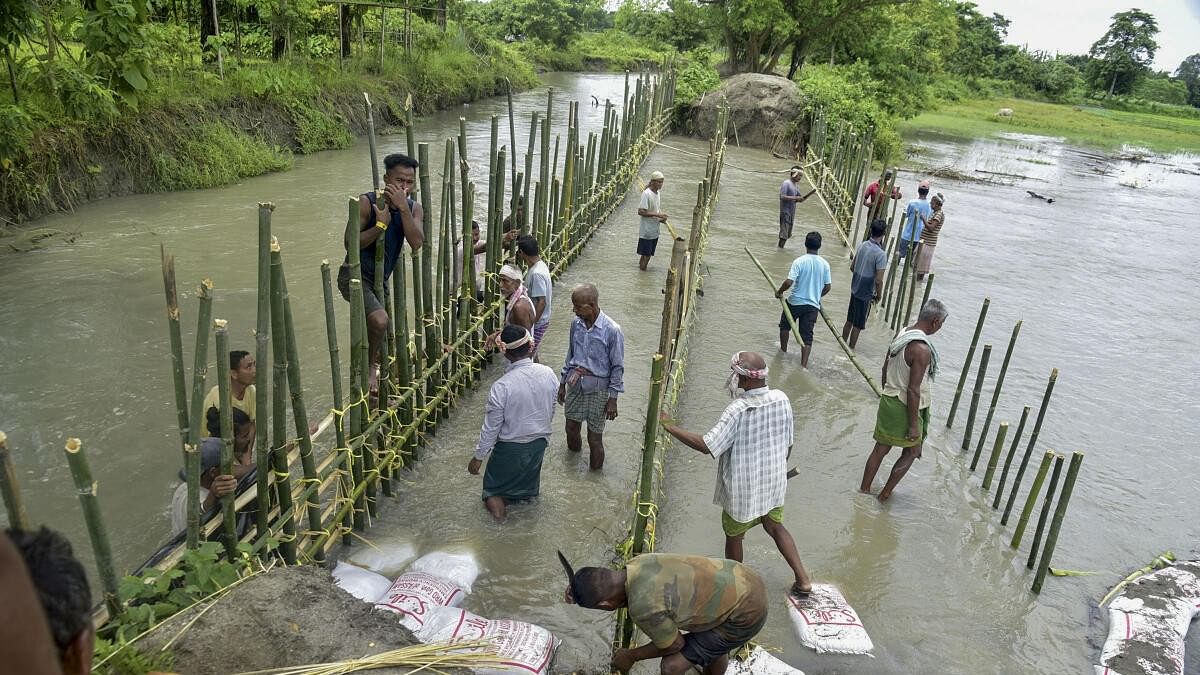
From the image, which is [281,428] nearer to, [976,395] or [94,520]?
[94,520]

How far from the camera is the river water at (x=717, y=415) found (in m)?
4.58

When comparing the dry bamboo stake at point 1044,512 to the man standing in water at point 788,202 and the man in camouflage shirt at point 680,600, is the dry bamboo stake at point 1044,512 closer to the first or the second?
the man in camouflage shirt at point 680,600

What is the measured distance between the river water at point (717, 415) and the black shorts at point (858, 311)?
0.61m

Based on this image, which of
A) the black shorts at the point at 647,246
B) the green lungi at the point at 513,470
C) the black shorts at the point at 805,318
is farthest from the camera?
the black shorts at the point at 647,246

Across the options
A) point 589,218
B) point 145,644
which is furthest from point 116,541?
point 589,218

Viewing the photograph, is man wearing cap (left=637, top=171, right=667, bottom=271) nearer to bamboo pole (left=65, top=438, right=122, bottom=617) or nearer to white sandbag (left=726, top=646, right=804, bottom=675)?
white sandbag (left=726, top=646, right=804, bottom=675)

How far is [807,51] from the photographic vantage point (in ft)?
87.2

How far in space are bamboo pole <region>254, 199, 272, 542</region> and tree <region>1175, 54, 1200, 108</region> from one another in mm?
69610

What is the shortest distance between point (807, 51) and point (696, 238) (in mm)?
23460

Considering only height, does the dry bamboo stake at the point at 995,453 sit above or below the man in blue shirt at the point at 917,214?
below

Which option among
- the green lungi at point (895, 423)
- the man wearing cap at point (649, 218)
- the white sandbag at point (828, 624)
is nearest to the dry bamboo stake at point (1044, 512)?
the green lungi at point (895, 423)

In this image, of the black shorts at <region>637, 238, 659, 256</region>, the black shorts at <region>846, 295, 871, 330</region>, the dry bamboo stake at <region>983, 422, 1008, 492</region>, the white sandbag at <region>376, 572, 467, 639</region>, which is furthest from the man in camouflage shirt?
the black shorts at <region>637, 238, 659, 256</region>

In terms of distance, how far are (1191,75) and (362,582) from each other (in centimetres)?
8058

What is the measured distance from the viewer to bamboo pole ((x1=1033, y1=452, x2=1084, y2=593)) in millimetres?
4547
